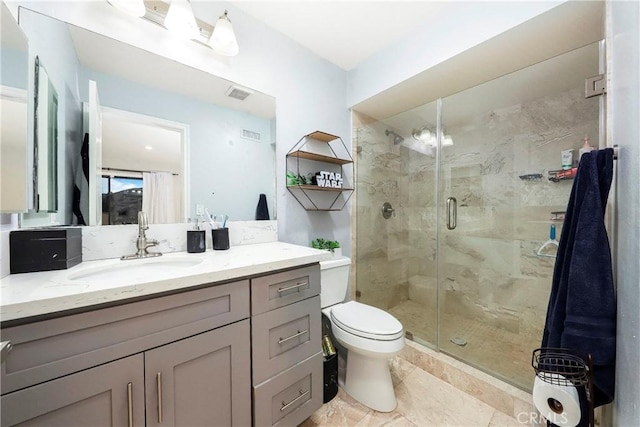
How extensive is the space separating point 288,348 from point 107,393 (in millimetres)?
614

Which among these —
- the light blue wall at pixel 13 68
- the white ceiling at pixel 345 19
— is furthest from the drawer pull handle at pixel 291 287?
the white ceiling at pixel 345 19

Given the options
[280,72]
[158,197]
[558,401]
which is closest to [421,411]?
[558,401]

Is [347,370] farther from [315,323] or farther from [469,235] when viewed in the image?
[469,235]

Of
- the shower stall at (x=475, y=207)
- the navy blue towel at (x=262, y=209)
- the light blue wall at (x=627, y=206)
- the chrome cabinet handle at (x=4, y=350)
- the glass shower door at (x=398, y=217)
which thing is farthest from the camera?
the glass shower door at (x=398, y=217)

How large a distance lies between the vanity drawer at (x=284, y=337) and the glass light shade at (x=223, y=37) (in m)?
1.49

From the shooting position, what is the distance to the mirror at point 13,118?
0.78 meters

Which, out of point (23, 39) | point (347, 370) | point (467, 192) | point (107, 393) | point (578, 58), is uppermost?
point (578, 58)

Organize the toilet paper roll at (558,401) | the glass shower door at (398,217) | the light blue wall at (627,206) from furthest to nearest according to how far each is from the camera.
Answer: the glass shower door at (398,217)
the toilet paper roll at (558,401)
the light blue wall at (627,206)

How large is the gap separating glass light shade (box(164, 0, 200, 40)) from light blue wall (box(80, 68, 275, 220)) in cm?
32

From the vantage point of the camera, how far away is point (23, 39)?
89 centimetres

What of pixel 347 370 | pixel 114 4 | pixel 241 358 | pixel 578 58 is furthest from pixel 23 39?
pixel 578 58

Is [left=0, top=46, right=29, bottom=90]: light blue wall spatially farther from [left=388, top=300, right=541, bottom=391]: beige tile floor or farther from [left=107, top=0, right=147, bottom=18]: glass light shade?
[left=388, top=300, right=541, bottom=391]: beige tile floor

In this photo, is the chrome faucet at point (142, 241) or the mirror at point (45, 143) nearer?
the mirror at point (45, 143)

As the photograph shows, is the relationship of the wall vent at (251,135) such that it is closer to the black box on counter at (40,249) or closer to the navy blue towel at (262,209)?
the navy blue towel at (262,209)
